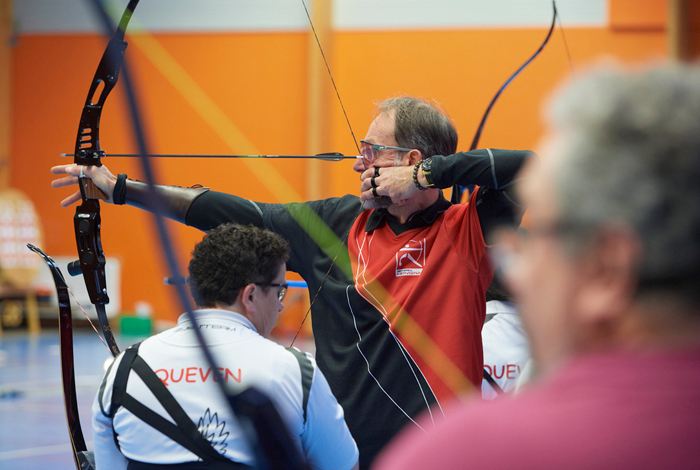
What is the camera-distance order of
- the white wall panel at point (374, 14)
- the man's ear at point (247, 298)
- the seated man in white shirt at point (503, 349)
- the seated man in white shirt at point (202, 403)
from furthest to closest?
the white wall panel at point (374, 14)
the seated man in white shirt at point (503, 349)
the man's ear at point (247, 298)
the seated man in white shirt at point (202, 403)

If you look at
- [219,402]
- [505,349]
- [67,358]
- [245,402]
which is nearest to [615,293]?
[245,402]

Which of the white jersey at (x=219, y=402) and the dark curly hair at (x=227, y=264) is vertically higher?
the dark curly hair at (x=227, y=264)

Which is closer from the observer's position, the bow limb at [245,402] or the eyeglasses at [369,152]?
the bow limb at [245,402]

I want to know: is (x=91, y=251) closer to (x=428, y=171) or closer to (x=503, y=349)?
(x=428, y=171)

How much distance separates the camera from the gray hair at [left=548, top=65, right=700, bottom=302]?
0.38m

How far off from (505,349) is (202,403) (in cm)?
89

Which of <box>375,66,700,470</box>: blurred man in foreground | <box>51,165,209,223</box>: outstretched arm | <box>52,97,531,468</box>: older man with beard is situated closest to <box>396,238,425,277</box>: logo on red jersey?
<box>52,97,531,468</box>: older man with beard

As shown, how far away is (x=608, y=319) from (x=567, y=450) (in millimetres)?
78

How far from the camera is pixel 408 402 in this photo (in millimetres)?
1445

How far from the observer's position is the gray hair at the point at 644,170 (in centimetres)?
38

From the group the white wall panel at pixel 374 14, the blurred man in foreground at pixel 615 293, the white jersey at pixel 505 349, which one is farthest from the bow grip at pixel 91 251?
the white wall panel at pixel 374 14

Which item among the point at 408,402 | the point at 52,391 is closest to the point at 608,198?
the point at 408,402

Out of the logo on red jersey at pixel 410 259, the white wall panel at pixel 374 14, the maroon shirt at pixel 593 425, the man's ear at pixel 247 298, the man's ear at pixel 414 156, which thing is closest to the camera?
the maroon shirt at pixel 593 425

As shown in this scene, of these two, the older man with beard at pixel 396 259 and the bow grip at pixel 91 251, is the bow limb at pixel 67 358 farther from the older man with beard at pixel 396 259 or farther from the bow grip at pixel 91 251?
the older man with beard at pixel 396 259
